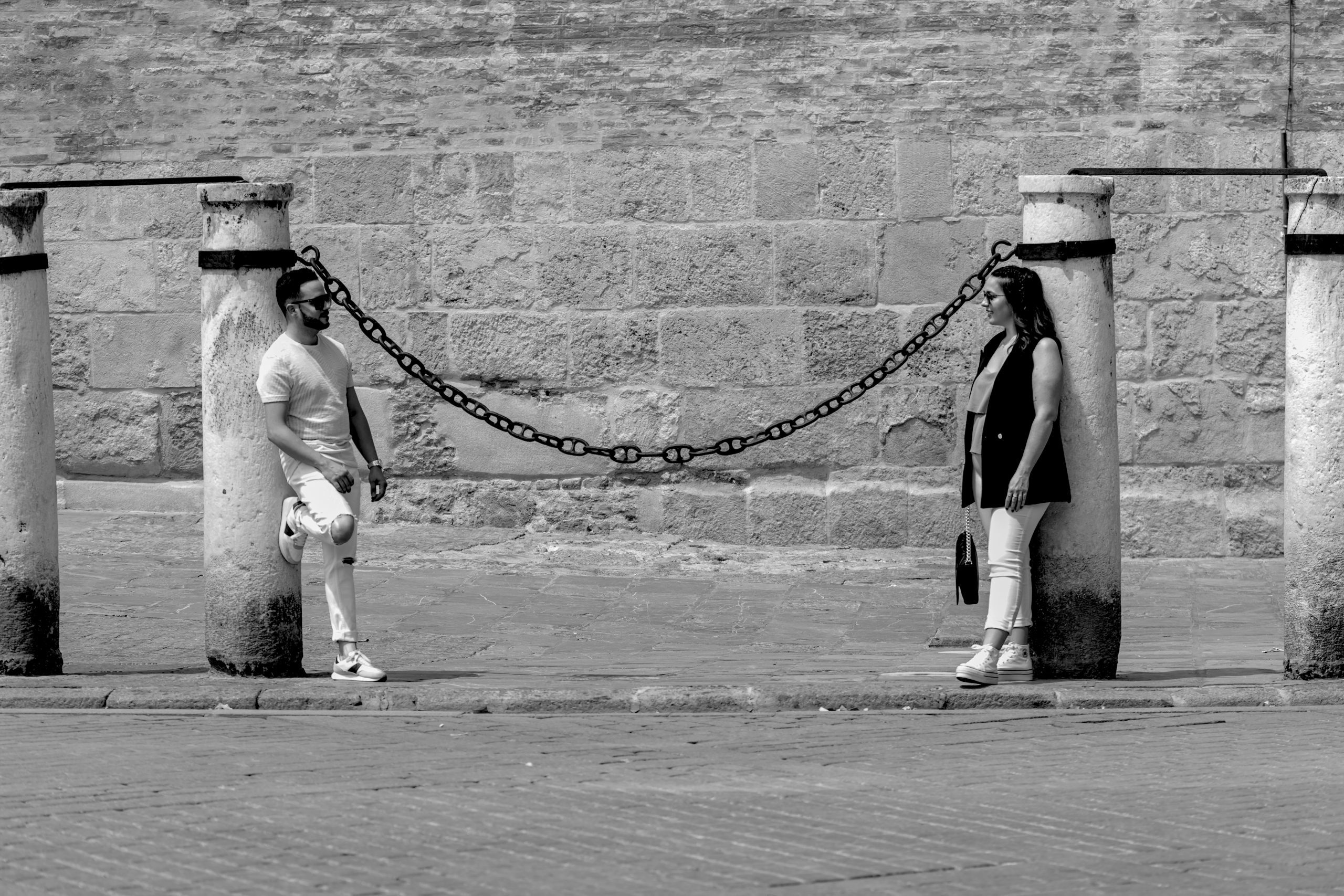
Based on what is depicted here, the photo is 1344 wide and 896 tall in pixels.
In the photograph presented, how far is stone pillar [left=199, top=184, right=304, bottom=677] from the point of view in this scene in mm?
8711

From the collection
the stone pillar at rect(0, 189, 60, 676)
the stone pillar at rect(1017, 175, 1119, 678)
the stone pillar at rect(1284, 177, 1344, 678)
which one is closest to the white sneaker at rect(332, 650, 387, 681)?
the stone pillar at rect(0, 189, 60, 676)

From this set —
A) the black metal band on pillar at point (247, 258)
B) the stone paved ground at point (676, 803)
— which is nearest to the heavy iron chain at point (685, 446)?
the black metal band on pillar at point (247, 258)

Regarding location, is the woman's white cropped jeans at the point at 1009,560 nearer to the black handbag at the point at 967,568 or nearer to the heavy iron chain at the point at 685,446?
the black handbag at the point at 967,568

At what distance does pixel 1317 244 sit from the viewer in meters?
8.47

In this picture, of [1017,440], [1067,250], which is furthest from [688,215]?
[1017,440]

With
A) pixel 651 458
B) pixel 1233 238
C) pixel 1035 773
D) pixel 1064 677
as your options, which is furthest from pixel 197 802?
pixel 1233 238

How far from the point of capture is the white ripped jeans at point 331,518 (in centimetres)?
852

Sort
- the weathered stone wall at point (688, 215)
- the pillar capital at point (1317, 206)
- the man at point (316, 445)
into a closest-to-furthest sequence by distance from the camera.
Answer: the pillar capital at point (1317, 206) → the man at point (316, 445) → the weathered stone wall at point (688, 215)

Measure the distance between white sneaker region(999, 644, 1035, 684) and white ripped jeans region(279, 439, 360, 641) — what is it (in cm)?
255

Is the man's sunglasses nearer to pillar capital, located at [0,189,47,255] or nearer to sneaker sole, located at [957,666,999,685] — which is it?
pillar capital, located at [0,189,47,255]

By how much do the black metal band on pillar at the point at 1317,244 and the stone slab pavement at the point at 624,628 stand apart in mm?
1673

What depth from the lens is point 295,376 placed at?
27.9 ft

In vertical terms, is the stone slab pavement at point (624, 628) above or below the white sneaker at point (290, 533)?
below

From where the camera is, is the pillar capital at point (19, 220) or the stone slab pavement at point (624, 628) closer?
the stone slab pavement at point (624, 628)
